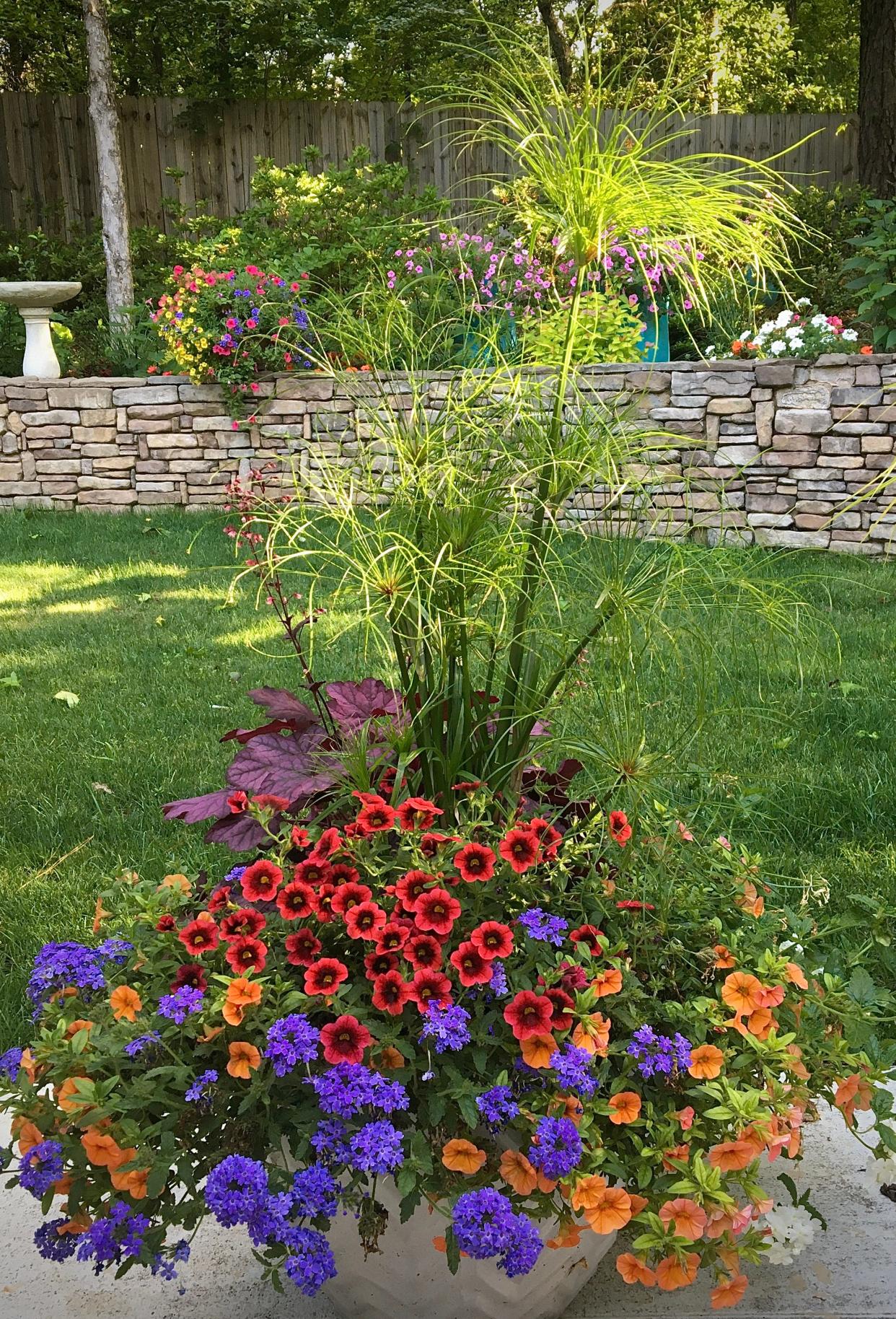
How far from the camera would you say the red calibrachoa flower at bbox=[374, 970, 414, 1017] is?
127 cm

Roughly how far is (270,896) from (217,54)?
12080 millimetres

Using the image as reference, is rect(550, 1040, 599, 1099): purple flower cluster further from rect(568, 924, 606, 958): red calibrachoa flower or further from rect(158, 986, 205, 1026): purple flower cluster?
rect(158, 986, 205, 1026): purple flower cluster

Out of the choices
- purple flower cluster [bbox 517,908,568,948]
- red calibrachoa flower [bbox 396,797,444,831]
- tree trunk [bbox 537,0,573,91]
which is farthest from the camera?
Result: tree trunk [bbox 537,0,573,91]

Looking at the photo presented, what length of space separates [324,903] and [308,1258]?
15.1 inches

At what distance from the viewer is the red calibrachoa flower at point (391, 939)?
1.30 m

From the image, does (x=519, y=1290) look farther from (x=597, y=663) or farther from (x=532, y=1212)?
(x=597, y=663)

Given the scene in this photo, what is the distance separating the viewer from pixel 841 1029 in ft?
4.85

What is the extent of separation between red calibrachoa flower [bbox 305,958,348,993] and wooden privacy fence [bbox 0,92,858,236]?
10126mm

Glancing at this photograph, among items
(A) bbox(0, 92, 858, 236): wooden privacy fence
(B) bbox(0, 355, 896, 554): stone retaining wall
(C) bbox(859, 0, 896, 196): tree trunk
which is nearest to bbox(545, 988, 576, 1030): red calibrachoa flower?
(B) bbox(0, 355, 896, 554): stone retaining wall

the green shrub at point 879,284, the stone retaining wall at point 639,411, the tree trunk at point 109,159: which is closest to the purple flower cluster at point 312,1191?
the stone retaining wall at point 639,411

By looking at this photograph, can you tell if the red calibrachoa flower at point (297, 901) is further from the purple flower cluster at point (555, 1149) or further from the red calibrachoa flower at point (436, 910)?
the purple flower cluster at point (555, 1149)

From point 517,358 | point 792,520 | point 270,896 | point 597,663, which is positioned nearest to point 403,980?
point 270,896

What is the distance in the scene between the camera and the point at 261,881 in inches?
55.8

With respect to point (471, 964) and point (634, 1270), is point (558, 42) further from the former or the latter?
point (634, 1270)
